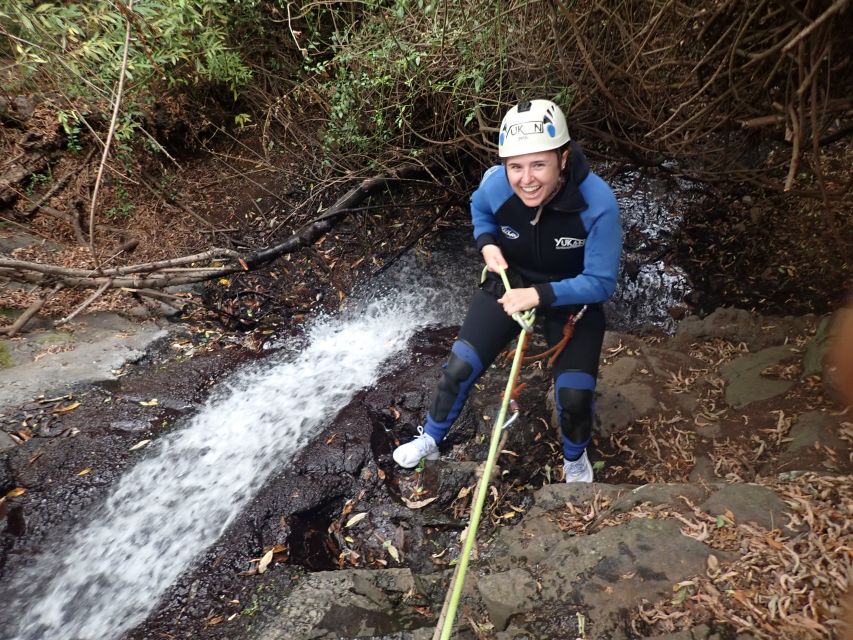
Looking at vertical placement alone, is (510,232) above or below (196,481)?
above

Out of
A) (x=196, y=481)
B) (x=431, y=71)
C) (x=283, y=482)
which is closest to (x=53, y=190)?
(x=196, y=481)

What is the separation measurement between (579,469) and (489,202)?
1.89 meters

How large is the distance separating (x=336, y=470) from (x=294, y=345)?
1862 mm

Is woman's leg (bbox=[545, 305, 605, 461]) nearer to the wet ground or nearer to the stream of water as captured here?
the wet ground

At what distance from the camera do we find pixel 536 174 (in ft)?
8.50

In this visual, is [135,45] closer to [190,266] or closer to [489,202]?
[190,266]

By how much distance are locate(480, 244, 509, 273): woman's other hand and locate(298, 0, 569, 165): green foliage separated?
1.71 m

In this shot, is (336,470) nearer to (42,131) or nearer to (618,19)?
(618,19)

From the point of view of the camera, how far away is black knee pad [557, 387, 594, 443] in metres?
3.04

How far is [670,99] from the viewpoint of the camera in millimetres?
3438

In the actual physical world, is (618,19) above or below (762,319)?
above

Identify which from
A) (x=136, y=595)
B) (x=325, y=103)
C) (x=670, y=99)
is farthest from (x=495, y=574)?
(x=325, y=103)

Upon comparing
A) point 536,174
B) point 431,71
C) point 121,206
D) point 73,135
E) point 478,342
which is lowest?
point 478,342

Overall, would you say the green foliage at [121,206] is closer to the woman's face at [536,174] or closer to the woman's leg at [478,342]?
the woman's leg at [478,342]
